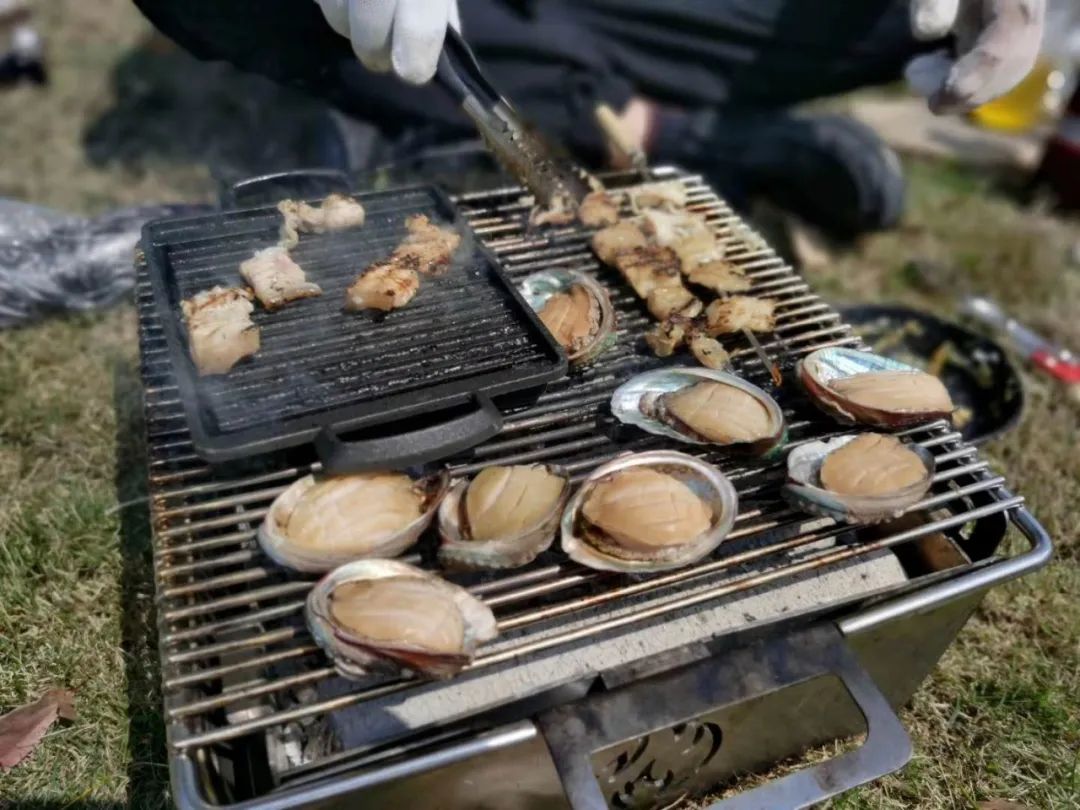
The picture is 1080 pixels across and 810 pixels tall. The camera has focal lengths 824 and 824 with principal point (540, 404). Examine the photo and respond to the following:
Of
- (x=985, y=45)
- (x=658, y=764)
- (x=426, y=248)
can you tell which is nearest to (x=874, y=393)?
(x=658, y=764)

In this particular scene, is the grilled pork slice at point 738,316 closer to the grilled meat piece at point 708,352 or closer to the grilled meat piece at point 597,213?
the grilled meat piece at point 708,352

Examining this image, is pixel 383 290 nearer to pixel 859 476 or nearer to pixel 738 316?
pixel 738 316

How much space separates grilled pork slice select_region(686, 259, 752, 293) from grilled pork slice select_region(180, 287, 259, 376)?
5.06 feet

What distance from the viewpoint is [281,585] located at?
1.98 meters

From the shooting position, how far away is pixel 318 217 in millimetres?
2883

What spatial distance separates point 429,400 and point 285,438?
384 mm

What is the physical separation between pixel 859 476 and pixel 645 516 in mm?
619

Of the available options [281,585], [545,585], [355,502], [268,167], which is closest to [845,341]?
[545,585]

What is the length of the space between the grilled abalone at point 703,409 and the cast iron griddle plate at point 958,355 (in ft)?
6.08

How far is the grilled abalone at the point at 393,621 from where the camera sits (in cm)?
179

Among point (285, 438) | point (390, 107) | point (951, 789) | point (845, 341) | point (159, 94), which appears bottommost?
point (159, 94)

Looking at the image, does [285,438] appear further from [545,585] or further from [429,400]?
[545,585]

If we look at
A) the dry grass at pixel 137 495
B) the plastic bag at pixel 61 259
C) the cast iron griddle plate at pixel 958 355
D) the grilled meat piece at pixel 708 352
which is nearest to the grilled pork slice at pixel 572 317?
the grilled meat piece at pixel 708 352

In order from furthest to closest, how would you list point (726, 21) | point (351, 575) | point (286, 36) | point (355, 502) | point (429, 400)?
point (726, 21) < point (286, 36) < point (429, 400) < point (355, 502) < point (351, 575)
